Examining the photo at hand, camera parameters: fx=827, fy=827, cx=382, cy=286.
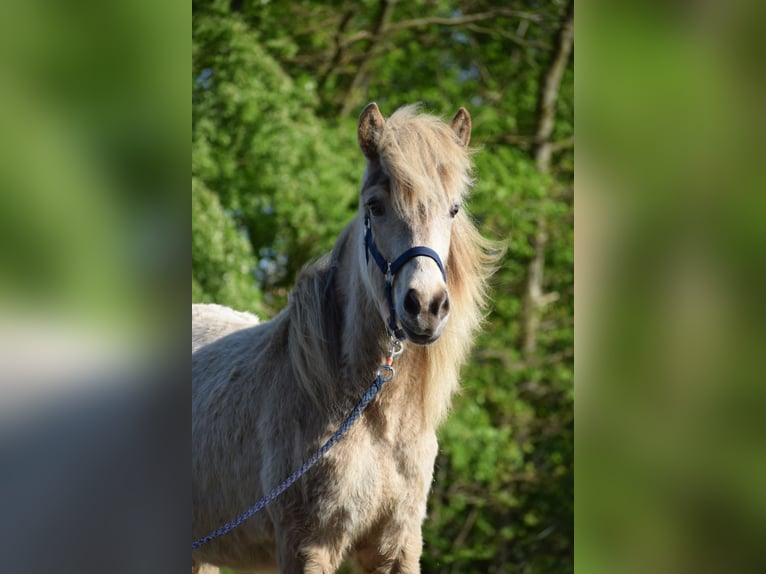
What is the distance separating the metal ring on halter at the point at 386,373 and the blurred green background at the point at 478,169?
4.73 meters

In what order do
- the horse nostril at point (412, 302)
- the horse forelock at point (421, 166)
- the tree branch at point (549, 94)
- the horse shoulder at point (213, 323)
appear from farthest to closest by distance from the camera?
the tree branch at point (549, 94) < the horse shoulder at point (213, 323) < the horse forelock at point (421, 166) < the horse nostril at point (412, 302)

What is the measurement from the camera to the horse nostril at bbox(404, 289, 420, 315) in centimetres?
251

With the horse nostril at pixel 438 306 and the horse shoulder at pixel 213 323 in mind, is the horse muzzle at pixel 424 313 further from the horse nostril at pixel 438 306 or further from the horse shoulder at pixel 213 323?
the horse shoulder at pixel 213 323

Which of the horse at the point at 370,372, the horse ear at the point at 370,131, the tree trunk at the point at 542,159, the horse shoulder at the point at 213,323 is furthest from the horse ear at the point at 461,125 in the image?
the tree trunk at the point at 542,159

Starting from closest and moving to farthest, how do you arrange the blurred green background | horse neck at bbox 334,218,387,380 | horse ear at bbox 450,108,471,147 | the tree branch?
horse neck at bbox 334,218,387,380 → horse ear at bbox 450,108,471,147 → the blurred green background → the tree branch

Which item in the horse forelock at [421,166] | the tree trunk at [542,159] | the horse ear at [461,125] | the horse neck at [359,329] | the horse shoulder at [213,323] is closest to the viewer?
the horse forelock at [421,166]

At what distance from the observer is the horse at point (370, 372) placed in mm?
2736

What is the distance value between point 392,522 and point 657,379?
2340mm

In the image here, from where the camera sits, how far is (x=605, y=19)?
2.62ft

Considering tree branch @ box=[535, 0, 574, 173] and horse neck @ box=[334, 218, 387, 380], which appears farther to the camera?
tree branch @ box=[535, 0, 574, 173]

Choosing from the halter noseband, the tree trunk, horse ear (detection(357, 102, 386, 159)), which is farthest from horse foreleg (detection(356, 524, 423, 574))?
the tree trunk

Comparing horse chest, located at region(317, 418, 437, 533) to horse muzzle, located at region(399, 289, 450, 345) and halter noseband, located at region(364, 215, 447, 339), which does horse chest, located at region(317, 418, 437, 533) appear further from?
horse muzzle, located at region(399, 289, 450, 345)

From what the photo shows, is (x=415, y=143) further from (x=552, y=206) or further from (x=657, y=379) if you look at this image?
(x=552, y=206)

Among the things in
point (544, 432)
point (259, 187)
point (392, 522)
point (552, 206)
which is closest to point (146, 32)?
point (392, 522)
